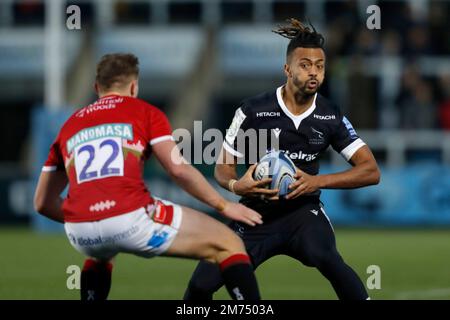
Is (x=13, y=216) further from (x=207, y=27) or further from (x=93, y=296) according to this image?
(x=93, y=296)

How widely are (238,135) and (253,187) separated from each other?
0.56 meters

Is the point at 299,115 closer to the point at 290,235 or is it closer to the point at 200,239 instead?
the point at 290,235

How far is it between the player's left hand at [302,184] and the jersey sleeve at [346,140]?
1.40 feet

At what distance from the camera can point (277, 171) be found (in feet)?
25.7

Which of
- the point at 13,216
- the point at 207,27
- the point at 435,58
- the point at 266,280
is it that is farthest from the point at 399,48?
the point at 266,280

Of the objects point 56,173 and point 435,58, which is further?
point 435,58

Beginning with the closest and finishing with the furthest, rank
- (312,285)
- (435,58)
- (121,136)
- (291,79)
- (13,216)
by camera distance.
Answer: (121,136), (291,79), (312,285), (13,216), (435,58)

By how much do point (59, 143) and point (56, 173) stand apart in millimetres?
311

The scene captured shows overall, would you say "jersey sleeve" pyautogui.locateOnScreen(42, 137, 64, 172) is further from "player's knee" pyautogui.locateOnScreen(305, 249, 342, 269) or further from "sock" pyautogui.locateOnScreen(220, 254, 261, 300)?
"player's knee" pyautogui.locateOnScreen(305, 249, 342, 269)

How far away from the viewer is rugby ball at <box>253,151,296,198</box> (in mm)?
7836

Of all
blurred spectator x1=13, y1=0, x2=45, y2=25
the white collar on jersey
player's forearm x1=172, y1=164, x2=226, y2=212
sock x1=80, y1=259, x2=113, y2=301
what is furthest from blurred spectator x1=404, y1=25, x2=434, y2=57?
player's forearm x1=172, y1=164, x2=226, y2=212

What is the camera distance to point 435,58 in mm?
22469

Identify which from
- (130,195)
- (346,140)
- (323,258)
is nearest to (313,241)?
(323,258)

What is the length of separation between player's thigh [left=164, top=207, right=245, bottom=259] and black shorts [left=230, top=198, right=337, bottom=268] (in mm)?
976
